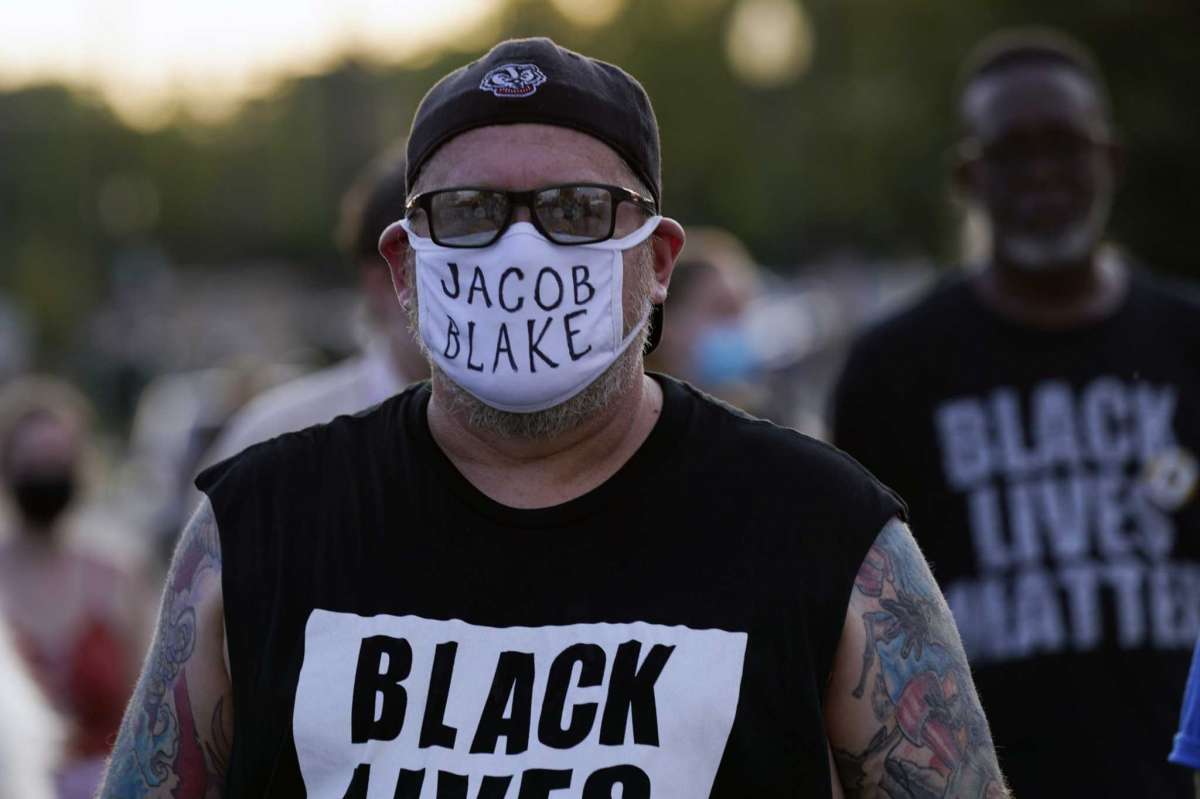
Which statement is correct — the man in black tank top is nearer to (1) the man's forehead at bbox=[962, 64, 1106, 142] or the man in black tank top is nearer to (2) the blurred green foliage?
(1) the man's forehead at bbox=[962, 64, 1106, 142]

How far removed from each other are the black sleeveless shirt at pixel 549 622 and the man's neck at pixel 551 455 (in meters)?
0.04

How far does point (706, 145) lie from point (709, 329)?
31008mm

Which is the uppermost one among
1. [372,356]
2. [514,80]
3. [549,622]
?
[372,356]

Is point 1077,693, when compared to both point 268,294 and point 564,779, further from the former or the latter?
point 268,294

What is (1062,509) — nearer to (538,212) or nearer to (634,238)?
(634,238)

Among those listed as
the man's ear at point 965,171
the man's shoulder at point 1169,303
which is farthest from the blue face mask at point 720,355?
the man's shoulder at point 1169,303

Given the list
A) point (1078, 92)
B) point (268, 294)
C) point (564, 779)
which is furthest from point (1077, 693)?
point (268, 294)

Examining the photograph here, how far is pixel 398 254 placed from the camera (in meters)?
3.34

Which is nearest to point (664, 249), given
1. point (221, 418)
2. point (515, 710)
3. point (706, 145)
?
point (515, 710)

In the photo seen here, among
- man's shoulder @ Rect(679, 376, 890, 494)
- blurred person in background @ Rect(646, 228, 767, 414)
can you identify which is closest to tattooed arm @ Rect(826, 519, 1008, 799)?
man's shoulder @ Rect(679, 376, 890, 494)

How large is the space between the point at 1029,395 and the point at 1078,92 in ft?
3.20

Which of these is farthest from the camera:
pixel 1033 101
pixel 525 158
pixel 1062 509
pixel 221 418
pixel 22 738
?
pixel 221 418

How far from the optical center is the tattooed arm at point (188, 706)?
3096mm

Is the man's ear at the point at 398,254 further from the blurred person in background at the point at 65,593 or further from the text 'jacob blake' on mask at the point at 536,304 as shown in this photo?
the blurred person in background at the point at 65,593
